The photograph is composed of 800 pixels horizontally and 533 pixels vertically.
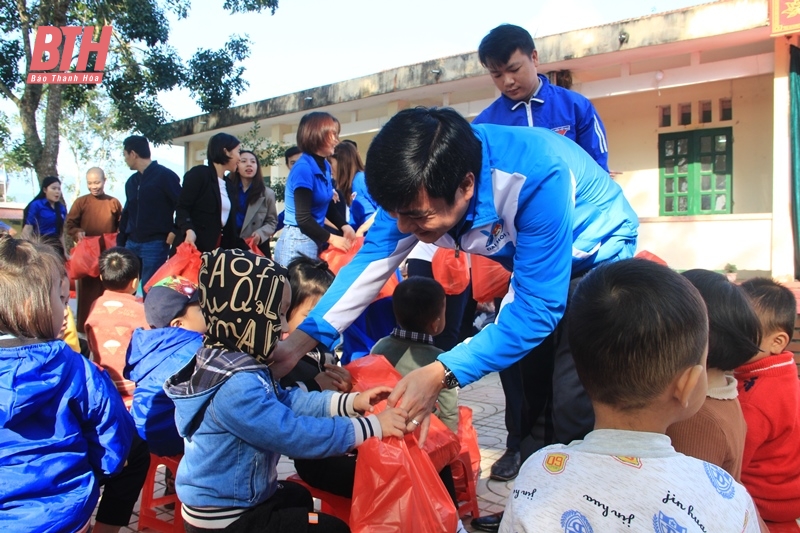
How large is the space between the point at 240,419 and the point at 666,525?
3.68ft

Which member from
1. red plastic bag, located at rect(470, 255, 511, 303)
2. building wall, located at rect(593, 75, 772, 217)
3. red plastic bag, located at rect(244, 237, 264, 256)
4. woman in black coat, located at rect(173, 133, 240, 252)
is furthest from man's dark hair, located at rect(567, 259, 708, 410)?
building wall, located at rect(593, 75, 772, 217)

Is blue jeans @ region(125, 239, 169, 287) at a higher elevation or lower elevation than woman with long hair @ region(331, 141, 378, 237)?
lower

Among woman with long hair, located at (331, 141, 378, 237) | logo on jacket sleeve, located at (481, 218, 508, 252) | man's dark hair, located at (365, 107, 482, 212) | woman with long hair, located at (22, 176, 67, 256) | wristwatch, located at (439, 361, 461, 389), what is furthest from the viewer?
woman with long hair, located at (22, 176, 67, 256)

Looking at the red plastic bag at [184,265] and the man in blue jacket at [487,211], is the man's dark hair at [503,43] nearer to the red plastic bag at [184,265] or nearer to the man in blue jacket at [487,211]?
the man in blue jacket at [487,211]

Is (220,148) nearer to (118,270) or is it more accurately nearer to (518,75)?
(118,270)

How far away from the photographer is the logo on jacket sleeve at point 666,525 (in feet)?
3.86

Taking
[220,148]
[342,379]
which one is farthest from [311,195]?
[342,379]

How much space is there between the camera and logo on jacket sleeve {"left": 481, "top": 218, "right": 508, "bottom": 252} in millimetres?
2072

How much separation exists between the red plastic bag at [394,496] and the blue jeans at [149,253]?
408 cm

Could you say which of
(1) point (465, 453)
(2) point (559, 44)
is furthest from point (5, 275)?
(2) point (559, 44)

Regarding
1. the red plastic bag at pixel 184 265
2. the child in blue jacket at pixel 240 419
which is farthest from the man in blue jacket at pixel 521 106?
the red plastic bag at pixel 184 265

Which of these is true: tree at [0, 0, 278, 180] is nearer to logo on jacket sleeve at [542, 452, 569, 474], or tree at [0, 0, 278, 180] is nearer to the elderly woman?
the elderly woman

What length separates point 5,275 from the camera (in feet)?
6.88

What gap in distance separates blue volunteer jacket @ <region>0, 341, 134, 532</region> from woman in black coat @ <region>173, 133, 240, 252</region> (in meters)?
2.77
